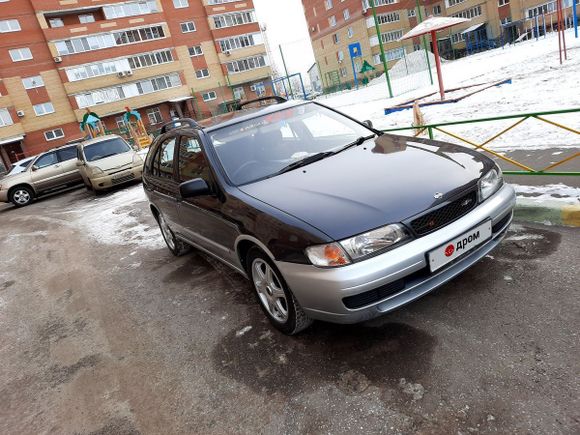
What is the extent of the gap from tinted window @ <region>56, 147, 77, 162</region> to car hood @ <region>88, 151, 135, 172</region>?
120 inches

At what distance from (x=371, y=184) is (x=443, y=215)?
1.71 feet

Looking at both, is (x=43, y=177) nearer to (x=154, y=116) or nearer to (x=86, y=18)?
(x=154, y=116)

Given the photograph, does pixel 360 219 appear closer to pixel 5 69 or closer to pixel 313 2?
pixel 5 69

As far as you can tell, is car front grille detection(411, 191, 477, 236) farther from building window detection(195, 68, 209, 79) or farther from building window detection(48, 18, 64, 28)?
building window detection(48, 18, 64, 28)

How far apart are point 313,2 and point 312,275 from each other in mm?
67064

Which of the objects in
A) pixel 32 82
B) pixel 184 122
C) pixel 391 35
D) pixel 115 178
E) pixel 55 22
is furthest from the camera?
pixel 391 35

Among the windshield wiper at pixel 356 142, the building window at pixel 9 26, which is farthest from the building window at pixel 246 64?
the windshield wiper at pixel 356 142

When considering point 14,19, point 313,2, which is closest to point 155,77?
point 14,19

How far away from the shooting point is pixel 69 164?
1492 cm

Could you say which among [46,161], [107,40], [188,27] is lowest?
[46,161]

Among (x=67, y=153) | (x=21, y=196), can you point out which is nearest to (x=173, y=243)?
(x=67, y=153)

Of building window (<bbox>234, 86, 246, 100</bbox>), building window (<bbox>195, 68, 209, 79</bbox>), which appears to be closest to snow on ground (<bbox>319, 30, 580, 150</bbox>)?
building window (<bbox>195, 68, 209, 79</bbox>)

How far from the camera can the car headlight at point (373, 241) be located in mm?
2498

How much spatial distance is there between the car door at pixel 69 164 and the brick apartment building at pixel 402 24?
1329 inches
